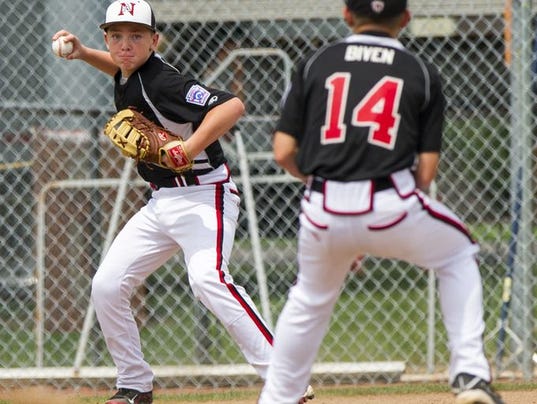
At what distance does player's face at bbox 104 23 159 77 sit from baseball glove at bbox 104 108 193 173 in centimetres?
25

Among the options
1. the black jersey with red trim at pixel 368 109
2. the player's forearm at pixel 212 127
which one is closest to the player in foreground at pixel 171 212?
the player's forearm at pixel 212 127

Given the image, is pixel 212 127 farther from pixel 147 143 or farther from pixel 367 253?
pixel 367 253

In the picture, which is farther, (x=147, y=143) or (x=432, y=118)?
(x=147, y=143)

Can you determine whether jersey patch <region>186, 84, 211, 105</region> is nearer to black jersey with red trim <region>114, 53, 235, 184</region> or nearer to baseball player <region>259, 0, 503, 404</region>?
black jersey with red trim <region>114, 53, 235, 184</region>

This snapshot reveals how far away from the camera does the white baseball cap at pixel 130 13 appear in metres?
4.82

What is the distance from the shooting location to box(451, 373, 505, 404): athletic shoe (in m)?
3.69

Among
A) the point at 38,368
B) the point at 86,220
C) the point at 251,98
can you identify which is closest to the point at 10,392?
the point at 38,368

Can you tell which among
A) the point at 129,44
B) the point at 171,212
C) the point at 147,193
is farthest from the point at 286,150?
the point at 147,193

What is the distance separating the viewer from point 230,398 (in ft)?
19.6

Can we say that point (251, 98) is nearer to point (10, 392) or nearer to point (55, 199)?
point (55, 199)

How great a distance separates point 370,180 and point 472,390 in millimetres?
759

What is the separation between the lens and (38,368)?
641 cm

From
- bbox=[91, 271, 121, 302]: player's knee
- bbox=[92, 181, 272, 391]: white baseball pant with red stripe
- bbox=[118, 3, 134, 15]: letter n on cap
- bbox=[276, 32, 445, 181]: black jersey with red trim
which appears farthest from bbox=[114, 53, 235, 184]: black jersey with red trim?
bbox=[276, 32, 445, 181]: black jersey with red trim

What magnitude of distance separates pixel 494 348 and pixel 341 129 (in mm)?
3412
